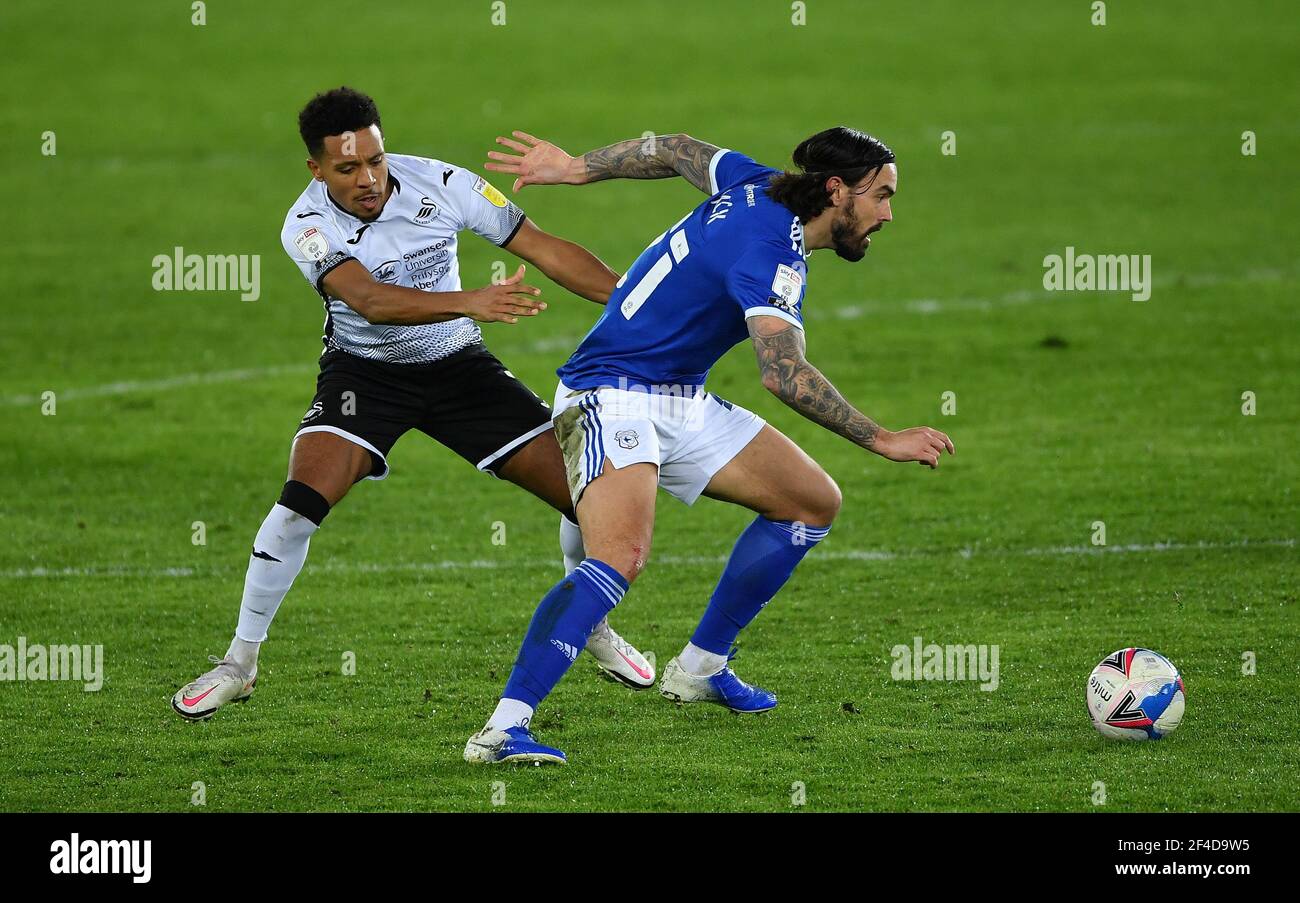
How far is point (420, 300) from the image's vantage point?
23.4 ft

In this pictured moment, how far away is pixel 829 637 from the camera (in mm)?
8570

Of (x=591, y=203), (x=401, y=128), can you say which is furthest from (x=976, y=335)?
(x=401, y=128)

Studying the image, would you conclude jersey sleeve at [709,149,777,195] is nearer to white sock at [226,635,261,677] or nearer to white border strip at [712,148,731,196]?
white border strip at [712,148,731,196]

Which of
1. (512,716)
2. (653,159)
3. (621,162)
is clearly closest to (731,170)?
(653,159)

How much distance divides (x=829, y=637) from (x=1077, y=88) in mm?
22953

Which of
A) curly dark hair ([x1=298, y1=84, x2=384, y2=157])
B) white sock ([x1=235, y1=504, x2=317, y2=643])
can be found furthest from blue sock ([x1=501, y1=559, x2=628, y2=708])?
curly dark hair ([x1=298, y1=84, x2=384, y2=157])

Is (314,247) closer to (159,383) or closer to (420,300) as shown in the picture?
(420,300)

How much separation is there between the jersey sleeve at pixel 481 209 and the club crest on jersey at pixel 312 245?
66 cm

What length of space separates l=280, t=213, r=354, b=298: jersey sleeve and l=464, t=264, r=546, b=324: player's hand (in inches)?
30.8

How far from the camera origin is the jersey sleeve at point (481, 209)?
7.78 m

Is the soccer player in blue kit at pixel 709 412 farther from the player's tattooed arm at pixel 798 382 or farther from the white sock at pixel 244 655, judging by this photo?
the white sock at pixel 244 655

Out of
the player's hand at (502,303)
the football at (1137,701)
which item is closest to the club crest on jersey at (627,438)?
the player's hand at (502,303)

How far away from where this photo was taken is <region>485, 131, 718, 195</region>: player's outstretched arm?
24.7 ft
